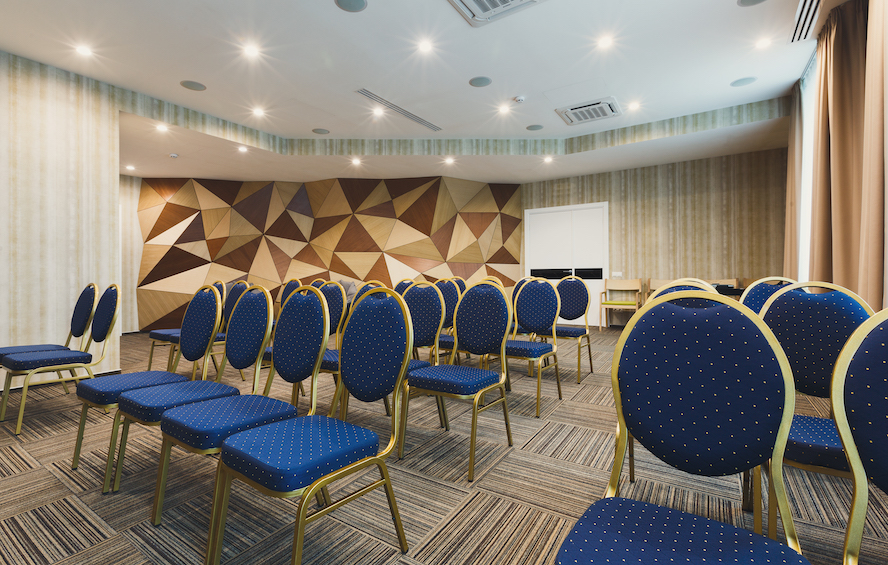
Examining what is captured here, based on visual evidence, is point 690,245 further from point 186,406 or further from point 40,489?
point 40,489

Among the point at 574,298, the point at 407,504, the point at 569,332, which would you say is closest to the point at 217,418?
the point at 407,504

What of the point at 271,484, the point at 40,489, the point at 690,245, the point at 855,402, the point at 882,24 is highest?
the point at 882,24

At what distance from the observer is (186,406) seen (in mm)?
1716

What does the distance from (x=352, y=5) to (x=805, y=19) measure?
150 inches

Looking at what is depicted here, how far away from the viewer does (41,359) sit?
9.25 ft

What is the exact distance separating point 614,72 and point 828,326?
3.66 meters

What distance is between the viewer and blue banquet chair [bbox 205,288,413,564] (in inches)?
47.3

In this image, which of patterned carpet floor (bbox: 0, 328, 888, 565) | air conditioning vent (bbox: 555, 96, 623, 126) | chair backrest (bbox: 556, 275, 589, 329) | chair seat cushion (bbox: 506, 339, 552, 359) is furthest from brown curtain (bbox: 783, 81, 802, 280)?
chair seat cushion (bbox: 506, 339, 552, 359)

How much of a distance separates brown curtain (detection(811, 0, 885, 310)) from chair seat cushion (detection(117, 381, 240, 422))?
12.4 ft

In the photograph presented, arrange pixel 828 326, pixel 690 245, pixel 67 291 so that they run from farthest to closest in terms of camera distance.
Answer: pixel 690 245 < pixel 67 291 < pixel 828 326

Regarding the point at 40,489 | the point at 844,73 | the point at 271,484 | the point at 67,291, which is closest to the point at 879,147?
the point at 844,73

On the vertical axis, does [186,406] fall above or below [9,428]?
above

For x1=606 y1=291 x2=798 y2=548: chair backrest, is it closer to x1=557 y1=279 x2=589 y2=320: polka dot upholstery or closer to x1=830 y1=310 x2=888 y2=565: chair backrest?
x1=830 y1=310 x2=888 y2=565: chair backrest

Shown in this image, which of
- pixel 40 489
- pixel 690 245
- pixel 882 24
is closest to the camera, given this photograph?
pixel 40 489
